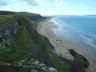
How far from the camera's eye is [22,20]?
1264 inches

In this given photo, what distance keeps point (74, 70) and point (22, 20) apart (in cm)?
2019

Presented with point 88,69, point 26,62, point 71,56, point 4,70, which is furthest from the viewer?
point 71,56

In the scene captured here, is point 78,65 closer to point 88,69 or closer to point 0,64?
point 88,69

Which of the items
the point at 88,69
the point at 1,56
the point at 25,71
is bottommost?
the point at 88,69

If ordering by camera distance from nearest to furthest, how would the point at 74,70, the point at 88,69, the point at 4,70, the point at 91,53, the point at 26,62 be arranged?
the point at 4,70 < the point at 26,62 < the point at 74,70 < the point at 88,69 < the point at 91,53

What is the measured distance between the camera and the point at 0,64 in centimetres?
855

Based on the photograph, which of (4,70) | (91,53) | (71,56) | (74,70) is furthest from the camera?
(91,53)

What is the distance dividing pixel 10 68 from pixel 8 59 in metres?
1.01

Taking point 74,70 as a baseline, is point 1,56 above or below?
above

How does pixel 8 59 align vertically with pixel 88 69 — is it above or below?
above

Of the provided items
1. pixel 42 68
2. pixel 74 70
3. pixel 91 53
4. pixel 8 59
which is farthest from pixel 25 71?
pixel 91 53

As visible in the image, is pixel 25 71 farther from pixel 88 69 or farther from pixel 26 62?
pixel 88 69

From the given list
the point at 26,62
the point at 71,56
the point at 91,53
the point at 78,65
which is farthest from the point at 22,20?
the point at 26,62

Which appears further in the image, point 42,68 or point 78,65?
point 78,65
